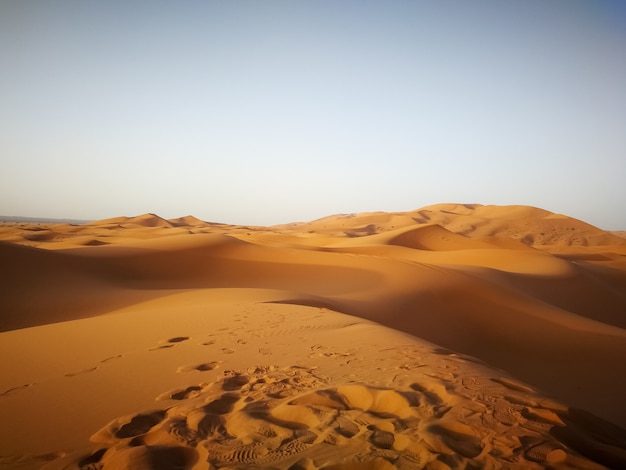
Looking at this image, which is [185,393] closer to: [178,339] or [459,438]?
[178,339]

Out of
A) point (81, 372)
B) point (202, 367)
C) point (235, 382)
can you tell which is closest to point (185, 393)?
point (235, 382)

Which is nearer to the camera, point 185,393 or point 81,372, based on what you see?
point 185,393

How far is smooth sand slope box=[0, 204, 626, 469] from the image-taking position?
222cm

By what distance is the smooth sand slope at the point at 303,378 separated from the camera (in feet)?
7.29

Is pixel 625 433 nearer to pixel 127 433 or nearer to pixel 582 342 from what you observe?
pixel 127 433

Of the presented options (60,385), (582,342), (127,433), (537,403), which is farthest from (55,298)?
(582,342)

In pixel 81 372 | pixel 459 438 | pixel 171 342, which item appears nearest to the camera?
pixel 459 438

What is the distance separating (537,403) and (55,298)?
36.0 feet

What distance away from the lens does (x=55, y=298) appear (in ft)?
31.3

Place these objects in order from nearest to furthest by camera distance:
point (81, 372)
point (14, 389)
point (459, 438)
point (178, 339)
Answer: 1. point (459, 438)
2. point (14, 389)
3. point (81, 372)
4. point (178, 339)

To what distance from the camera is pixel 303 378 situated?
3.36 meters

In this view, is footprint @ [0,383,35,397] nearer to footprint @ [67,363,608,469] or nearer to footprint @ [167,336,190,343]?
footprint @ [67,363,608,469]

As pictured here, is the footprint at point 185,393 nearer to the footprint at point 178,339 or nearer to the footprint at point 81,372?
the footprint at point 81,372

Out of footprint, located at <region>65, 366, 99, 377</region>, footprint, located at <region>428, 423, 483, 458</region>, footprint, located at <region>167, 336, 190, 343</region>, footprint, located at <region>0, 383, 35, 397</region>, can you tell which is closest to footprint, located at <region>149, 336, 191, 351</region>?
footprint, located at <region>167, 336, 190, 343</region>
